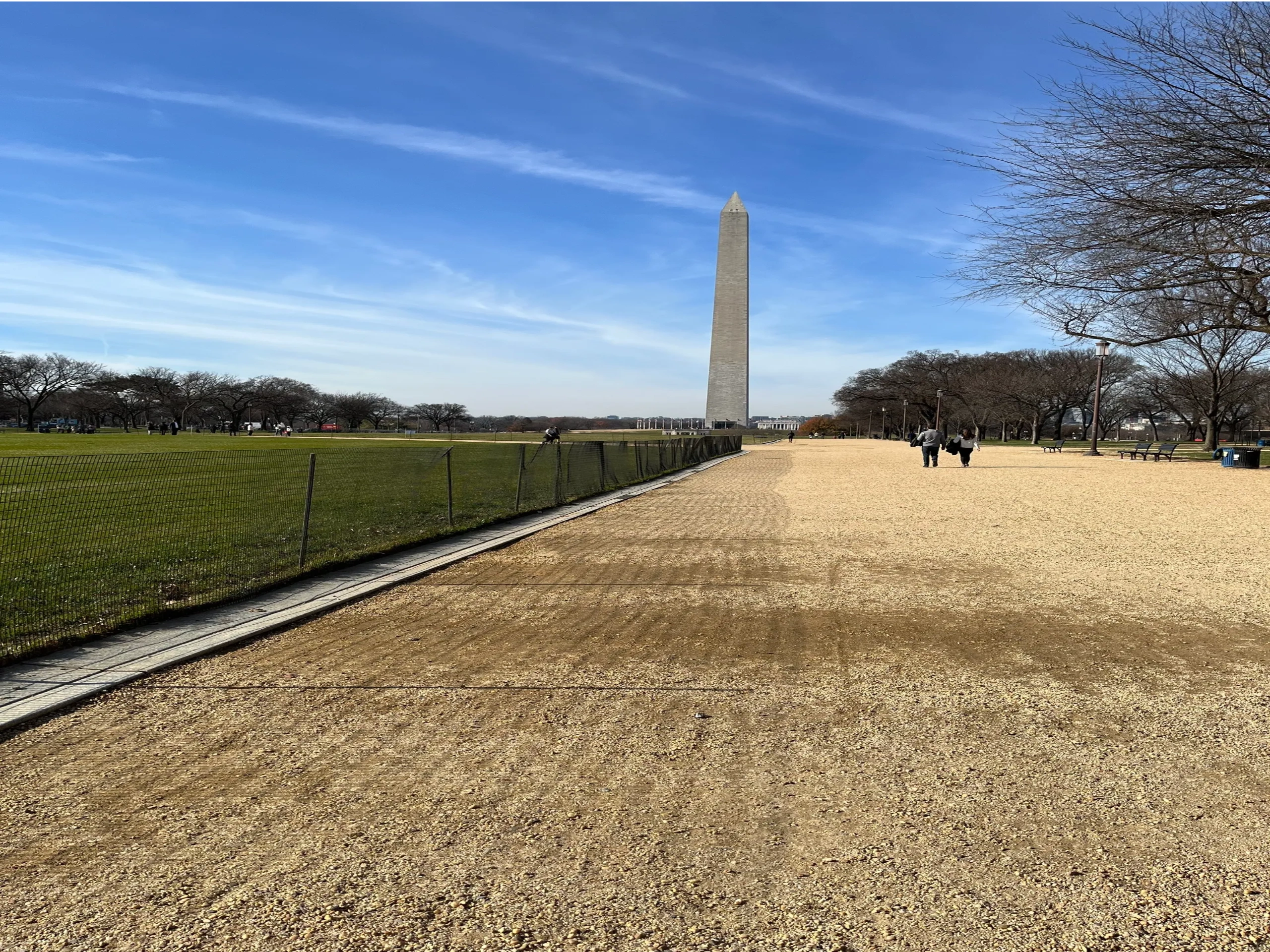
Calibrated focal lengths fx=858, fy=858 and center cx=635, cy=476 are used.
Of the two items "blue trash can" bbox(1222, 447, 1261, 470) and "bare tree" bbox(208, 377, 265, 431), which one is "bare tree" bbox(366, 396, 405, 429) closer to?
"bare tree" bbox(208, 377, 265, 431)

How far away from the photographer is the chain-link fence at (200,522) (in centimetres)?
675

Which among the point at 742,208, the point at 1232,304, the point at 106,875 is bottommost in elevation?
the point at 106,875

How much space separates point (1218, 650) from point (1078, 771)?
9.14ft

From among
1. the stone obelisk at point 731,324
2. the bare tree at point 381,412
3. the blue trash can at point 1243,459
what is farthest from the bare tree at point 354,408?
the blue trash can at point 1243,459

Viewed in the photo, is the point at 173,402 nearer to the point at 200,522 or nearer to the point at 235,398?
the point at 235,398

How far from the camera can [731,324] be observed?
210 ft

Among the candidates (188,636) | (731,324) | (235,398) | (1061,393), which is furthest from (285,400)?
(188,636)

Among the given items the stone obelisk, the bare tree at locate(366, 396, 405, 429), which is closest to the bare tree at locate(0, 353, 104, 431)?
the bare tree at locate(366, 396, 405, 429)

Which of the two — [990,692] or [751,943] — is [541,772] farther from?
[990,692]

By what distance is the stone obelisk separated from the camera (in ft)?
201

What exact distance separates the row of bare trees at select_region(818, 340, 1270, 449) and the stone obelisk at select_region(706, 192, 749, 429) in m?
20.1

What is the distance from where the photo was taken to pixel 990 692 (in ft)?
15.5

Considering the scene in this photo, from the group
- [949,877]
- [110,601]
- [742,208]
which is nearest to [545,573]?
[110,601]

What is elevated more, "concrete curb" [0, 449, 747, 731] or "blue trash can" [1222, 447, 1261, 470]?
"blue trash can" [1222, 447, 1261, 470]
